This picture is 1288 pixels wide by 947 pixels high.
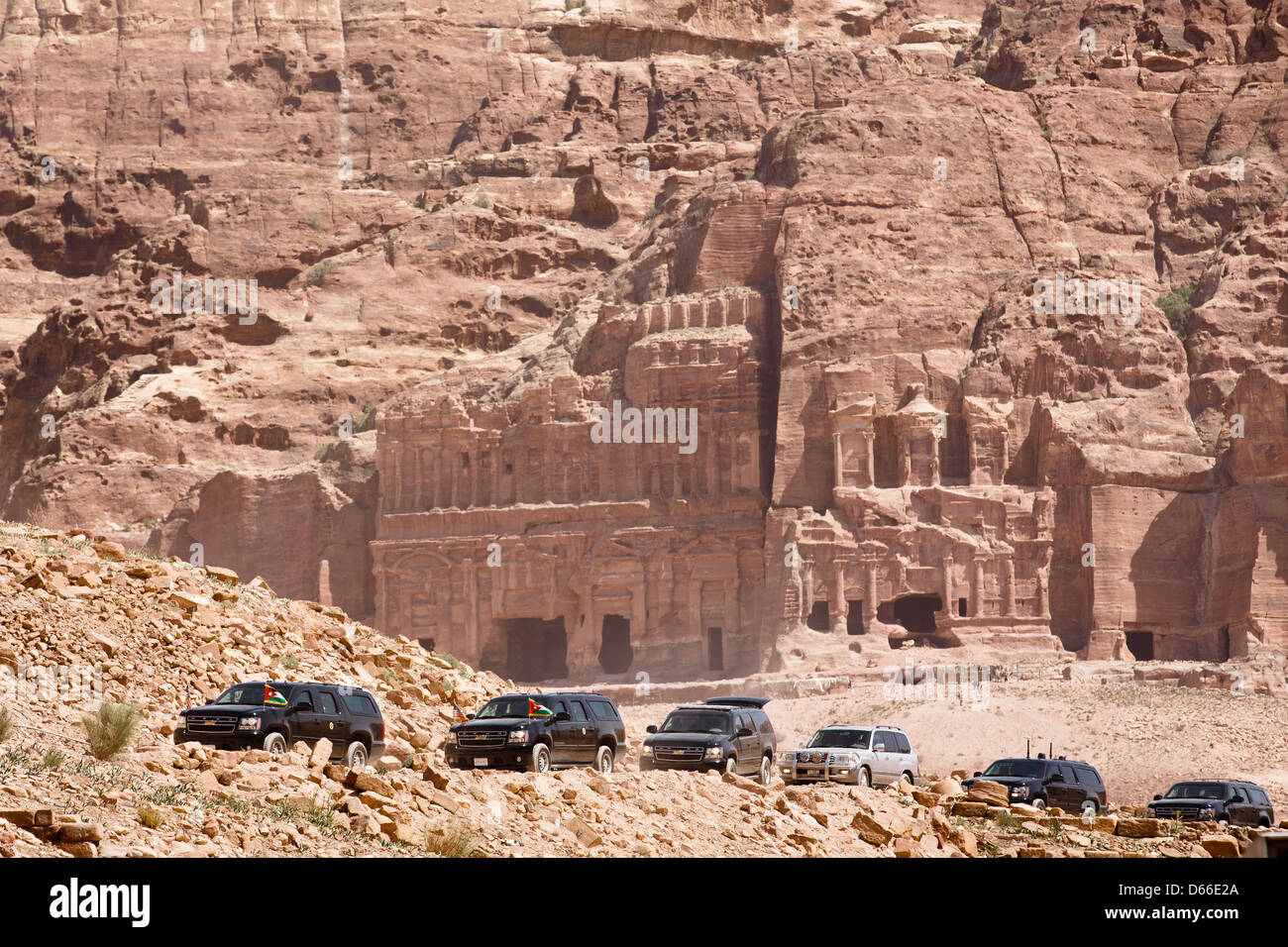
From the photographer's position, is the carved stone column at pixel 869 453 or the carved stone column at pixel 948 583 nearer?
the carved stone column at pixel 948 583

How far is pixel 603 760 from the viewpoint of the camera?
36719 millimetres

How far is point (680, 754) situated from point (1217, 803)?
503 inches

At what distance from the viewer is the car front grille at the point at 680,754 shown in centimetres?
3847

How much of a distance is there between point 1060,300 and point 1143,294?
4.22 meters

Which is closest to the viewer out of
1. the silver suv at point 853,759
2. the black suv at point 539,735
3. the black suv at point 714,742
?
the black suv at point 539,735

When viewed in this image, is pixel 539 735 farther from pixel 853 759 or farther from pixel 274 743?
pixel 853 759

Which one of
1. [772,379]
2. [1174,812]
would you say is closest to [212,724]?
[1174,812]

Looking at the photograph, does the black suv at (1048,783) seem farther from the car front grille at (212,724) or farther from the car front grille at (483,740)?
the car front grille at (212,724)

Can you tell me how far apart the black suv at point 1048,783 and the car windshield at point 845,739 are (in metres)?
2.37

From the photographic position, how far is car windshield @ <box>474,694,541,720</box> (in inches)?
1420

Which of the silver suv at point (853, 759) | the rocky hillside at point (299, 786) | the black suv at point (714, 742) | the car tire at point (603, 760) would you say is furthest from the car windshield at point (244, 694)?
the silver suv at point (853, 759)

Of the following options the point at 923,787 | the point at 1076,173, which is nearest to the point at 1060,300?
the point at 1076,173

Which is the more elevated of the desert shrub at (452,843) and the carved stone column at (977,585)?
the carved stone column at (977,585)
